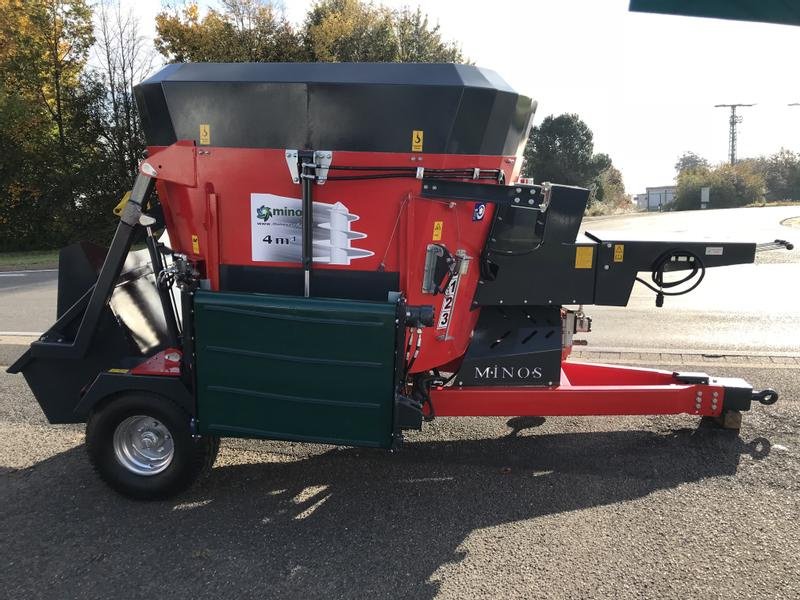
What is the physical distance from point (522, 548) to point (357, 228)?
6.16ft

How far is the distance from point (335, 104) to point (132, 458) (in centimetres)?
237

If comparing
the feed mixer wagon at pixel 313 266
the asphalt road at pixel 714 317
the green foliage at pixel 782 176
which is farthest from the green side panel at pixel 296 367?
the green foliage at pixel 782 176

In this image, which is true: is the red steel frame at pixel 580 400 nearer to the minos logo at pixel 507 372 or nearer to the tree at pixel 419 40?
the minos logo at pixel 507 372

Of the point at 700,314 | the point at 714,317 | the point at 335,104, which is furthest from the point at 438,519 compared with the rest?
the point at 700,314

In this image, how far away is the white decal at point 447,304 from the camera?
3.72m

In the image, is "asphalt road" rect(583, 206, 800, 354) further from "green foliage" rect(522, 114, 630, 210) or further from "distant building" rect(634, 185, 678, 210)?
"distant building" rect(634, 185, 678, 210)

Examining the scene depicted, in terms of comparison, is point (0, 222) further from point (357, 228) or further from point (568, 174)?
point (568, 174)

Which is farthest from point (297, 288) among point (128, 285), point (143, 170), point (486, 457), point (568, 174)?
point (568, 174)

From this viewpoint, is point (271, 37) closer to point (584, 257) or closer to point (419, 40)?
point (419, 40)

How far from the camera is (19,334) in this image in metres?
7.66

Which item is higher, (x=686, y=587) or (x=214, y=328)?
(x=214, y=328)

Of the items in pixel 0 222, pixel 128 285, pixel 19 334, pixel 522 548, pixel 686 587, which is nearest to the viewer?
pixel 686 587

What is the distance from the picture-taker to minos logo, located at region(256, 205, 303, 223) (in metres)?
3.45

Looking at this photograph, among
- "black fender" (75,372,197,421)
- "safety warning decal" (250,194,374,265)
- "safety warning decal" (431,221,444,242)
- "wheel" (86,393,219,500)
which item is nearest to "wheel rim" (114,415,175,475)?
"wheel" (86,393,219,500)
